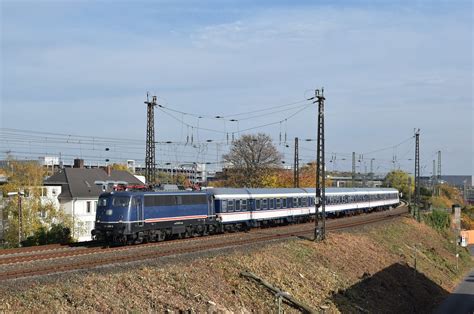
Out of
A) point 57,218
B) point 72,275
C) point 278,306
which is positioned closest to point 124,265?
point 72,275

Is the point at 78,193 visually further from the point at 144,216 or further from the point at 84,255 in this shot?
the point at 84,255

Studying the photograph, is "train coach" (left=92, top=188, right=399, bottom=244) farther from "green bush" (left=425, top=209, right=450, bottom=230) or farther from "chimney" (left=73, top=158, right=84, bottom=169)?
"chimney" (left=73, top=158, right=84, bottom=169)

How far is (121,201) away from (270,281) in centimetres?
1093

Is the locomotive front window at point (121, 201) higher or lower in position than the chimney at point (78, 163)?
lower

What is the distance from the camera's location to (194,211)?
40.8 m

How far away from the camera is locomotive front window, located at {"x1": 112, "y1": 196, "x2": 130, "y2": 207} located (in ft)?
113

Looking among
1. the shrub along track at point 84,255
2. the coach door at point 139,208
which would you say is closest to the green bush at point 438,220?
the shrub along track at point 84,255

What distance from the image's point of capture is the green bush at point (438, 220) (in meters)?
89.1

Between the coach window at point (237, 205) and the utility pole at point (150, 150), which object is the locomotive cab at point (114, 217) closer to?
the utility pole at point (150, 150)

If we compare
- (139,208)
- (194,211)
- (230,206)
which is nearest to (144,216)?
(139,208)

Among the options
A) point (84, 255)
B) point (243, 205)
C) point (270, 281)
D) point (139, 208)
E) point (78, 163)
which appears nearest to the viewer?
point (270, 281)

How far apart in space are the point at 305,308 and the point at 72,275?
10.2 meters

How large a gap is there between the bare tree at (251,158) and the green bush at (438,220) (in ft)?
86.1

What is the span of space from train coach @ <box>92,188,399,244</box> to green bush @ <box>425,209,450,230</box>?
2853cm
